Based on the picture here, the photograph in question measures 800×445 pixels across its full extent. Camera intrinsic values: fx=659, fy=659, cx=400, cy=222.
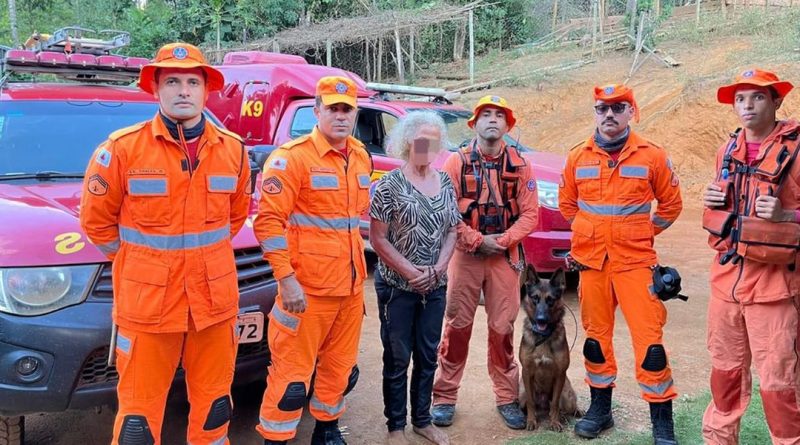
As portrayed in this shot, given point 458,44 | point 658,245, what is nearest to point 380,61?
point 458,44

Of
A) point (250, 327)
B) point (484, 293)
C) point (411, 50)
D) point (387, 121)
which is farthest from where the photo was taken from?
point (411, 50)

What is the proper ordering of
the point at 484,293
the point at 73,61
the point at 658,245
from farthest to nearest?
1. the point at 658,245
2. the point at 73,61
3. the point at 484,293

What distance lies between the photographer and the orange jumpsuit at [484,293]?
422cm

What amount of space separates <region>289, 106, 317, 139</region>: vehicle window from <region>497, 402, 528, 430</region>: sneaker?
450cm

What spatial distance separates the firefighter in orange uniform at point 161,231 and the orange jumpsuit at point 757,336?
8.28ft

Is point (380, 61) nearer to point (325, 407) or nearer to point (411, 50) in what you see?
point (411, 50)

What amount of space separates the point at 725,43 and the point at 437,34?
342 inches

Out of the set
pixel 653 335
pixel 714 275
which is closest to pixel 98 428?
pixel 653 335

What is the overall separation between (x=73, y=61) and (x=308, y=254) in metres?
2.88

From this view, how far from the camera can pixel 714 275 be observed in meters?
3.54

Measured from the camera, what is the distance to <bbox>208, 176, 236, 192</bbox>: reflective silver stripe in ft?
9.65

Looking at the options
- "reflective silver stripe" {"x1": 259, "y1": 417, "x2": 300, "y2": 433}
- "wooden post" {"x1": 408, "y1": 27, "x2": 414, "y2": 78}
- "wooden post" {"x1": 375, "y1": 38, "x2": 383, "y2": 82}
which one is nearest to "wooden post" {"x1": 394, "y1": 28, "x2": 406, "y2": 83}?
"wooden post" {"x1": 408, "y1": 27, "x2": 414, "y2": 78}

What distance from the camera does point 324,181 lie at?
3.38 meters

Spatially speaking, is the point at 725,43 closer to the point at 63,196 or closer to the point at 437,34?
the point at 437,34
